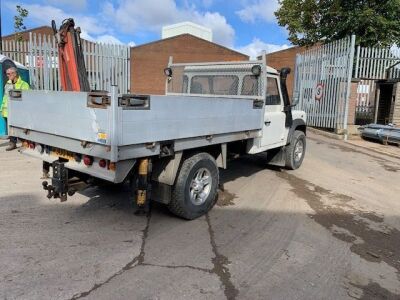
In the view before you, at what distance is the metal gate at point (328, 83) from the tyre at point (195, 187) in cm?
985

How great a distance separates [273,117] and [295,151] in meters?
1.68

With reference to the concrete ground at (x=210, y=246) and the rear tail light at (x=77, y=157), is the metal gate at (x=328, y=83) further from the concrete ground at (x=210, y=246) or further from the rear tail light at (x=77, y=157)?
the rear tail light at (x=77, y=157)

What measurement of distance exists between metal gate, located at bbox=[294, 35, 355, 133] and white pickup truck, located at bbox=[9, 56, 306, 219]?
851 cm

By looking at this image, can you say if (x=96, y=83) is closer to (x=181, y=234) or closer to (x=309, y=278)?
(x=181, y=234)

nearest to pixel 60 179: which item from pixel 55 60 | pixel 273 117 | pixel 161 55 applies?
pixel 273 117

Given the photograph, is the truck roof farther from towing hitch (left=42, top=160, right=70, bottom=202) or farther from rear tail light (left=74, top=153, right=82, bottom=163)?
towing hitch (left=42, top=160, right=70, bottom=202)

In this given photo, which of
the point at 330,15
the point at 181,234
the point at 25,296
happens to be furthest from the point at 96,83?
the point at 330,15

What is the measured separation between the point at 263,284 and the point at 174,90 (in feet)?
15.7

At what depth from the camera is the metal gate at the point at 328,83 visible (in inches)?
539

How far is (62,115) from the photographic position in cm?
415

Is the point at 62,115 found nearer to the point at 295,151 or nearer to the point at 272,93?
the point at 272,93

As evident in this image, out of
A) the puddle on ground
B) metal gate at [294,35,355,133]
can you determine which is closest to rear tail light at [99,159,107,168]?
the puddle on ground

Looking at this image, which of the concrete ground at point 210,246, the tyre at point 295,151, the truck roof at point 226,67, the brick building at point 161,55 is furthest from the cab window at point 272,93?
the brick building at point 161,55

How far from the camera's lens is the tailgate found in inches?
146
